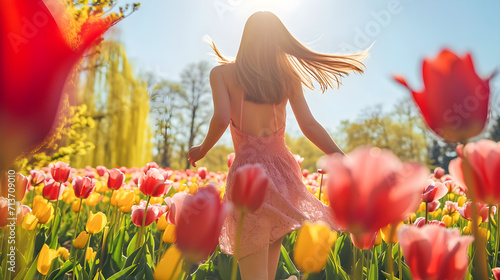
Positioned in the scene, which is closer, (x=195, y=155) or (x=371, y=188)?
(x=371, y=188)

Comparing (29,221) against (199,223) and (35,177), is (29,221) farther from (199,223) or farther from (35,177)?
(199,223)

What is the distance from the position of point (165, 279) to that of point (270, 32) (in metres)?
1.41

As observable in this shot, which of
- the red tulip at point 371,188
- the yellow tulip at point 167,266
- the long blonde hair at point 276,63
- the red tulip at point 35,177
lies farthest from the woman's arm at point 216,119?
the red tulip at point 35,177

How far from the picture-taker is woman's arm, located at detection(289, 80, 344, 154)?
5.31 ft

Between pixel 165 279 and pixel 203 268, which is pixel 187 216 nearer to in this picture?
pixel 165 279

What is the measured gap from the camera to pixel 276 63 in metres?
1.93

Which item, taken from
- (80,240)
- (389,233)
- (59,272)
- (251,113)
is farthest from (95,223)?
(389,233)

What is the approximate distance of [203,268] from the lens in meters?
2.02

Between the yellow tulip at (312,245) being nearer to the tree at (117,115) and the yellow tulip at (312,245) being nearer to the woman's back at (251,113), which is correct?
the woman's back at (251,113)

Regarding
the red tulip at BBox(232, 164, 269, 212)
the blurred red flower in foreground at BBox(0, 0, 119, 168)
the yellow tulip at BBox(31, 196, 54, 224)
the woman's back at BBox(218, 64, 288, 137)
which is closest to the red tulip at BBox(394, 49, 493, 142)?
the red tulip at BBox(232, 164, 269, 212)

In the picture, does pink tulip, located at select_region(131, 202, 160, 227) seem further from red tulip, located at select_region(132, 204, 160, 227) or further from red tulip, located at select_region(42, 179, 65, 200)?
red tulip, located at select_region(42, 179, 65, 200)

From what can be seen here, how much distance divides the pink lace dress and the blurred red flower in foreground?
1194 mm

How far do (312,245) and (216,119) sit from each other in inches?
37.0

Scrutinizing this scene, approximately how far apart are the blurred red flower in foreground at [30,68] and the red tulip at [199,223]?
0.81 ft
